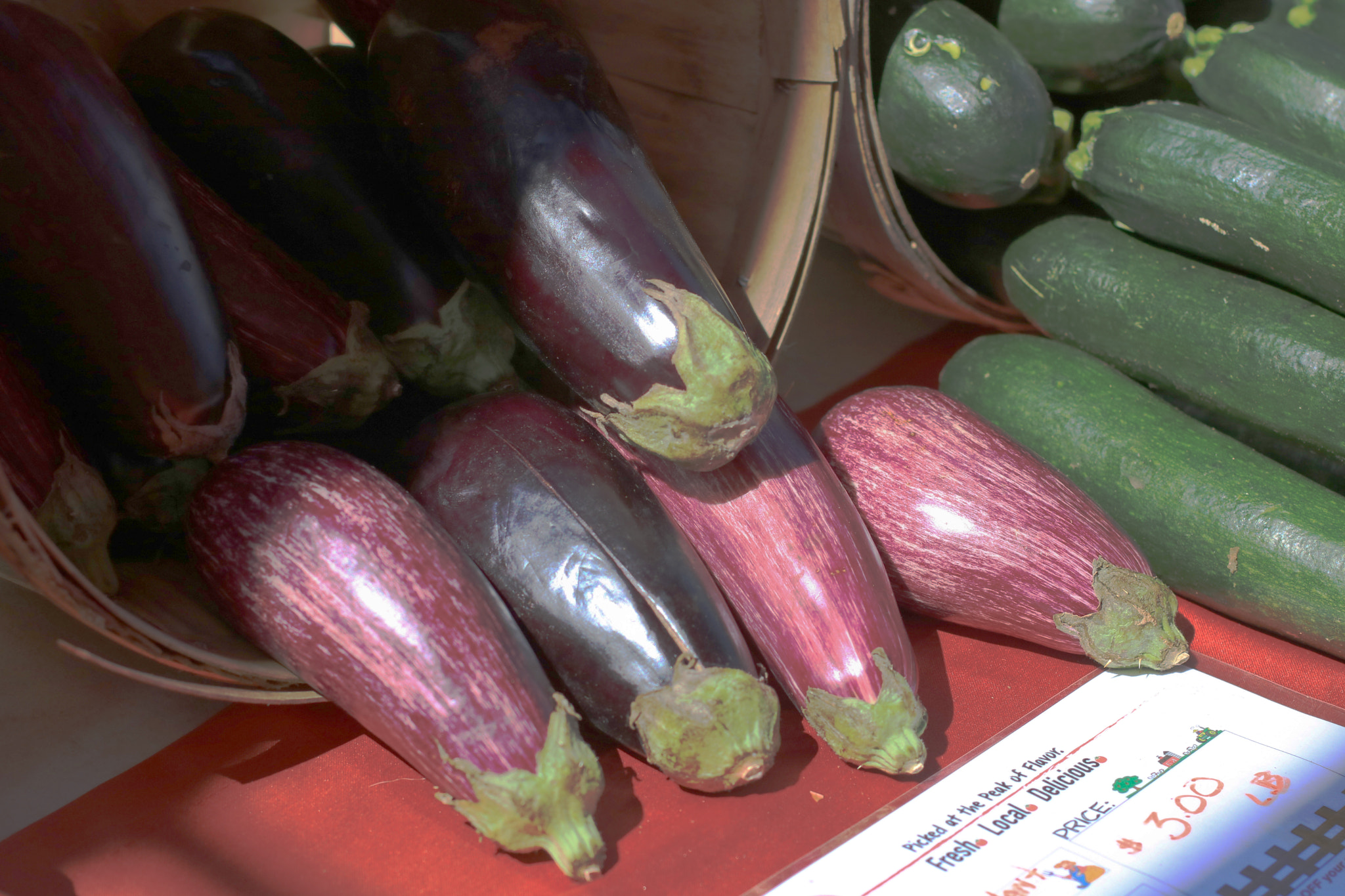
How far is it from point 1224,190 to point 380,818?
1.02 meters

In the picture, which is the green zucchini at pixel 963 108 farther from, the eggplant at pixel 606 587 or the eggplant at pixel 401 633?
the eggplant at pixel 401 633

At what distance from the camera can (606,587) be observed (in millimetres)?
688

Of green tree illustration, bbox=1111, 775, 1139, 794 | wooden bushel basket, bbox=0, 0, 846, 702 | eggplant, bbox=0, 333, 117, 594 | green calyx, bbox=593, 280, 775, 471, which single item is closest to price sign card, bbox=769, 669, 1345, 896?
green tree illustration, bbox=1111, 775, 1139, 794

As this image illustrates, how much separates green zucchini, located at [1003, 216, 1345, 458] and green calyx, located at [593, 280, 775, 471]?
56 cm

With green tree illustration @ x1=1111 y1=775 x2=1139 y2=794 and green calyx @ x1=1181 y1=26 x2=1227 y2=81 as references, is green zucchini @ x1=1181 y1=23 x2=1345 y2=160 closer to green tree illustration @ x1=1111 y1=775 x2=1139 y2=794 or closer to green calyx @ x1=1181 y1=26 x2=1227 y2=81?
green calyx @ x1=1181 y1=26 x2=1227 y2=81

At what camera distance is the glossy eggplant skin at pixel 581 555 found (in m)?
0.68

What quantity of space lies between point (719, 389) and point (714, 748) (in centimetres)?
25

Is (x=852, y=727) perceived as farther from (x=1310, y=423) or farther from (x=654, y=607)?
(x=1310, y=423)

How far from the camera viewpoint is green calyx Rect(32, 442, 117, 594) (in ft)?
2.21

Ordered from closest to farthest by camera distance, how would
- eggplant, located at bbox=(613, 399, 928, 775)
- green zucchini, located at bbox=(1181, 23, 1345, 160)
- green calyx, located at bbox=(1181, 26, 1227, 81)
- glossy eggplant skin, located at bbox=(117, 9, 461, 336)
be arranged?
eggplant, located at bbox=(613, 399, 928, 775), glossy eggplant skin, located at bbox=(117, 9, 461, 336), green zucchini, located at bbox=(1181, 23, 1345, 160), green calyx, located at bbox=(1181, 26, 1227, 81)

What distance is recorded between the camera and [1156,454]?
3.21 feet

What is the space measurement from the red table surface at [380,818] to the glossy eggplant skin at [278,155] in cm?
37

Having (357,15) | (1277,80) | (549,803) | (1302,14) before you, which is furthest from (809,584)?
(1302,14)

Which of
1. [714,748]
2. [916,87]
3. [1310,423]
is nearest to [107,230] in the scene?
[714,748]
